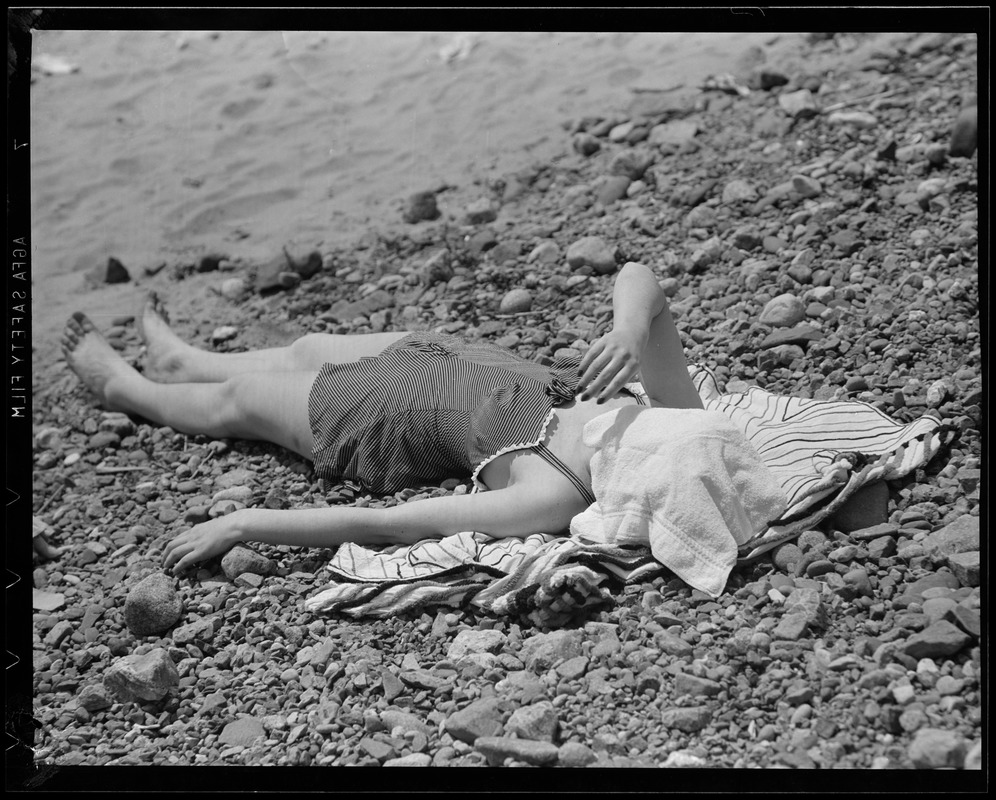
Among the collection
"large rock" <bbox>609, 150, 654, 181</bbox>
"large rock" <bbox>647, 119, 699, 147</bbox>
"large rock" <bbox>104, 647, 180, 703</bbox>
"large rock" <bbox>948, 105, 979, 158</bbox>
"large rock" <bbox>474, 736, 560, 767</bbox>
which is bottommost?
"large rock" <bbox>104, 647, 180, 703</bbox>

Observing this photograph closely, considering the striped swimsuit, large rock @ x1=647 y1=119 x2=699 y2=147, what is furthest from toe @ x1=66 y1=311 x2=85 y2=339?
large rock @ x1=647 y1=119 x2=699 y2=147

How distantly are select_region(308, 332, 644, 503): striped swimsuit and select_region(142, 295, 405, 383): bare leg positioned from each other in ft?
0.44

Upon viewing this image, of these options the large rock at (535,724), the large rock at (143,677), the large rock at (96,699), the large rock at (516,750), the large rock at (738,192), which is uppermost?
the large rock at (738,192)

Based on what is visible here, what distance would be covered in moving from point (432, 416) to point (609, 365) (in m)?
0.61

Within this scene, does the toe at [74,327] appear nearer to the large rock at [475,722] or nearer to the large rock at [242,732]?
the large rock at [242,732]

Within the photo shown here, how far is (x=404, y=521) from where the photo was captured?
111 inches

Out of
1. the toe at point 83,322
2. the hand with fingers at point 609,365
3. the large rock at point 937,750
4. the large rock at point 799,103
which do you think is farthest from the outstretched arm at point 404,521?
the large rock at point 799,103

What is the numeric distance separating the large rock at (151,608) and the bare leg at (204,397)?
0.73 meters

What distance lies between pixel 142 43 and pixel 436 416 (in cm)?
248

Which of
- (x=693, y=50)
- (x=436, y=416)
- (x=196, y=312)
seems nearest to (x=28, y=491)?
(x=436, y=416)

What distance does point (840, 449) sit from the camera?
2887 mm

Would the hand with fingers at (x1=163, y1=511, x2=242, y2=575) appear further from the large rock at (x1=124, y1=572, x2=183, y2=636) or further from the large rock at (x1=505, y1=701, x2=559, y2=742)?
the large rock at (x1=505, y1=701, x2=559, y2=742)

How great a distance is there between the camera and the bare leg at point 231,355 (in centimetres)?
347

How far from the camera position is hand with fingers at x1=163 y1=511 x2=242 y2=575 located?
2.89m
